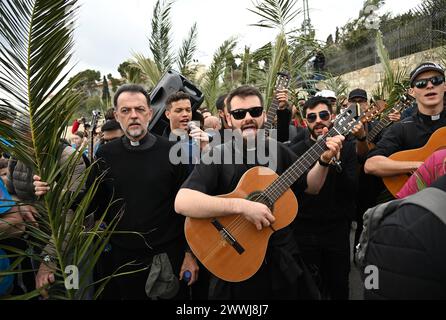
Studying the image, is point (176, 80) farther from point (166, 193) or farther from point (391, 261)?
point (391, 261)

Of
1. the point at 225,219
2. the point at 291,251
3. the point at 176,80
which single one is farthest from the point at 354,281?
the point at 176,80

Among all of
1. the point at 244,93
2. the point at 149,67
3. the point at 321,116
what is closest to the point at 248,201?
the point at 244,93

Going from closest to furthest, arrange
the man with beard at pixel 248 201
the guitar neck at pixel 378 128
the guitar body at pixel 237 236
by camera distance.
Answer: the man with beard at pixel 248 201
the guitar body at pixel 237 236
the guitar neck at pixel 378 128

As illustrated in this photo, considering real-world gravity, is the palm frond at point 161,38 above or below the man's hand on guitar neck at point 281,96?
above

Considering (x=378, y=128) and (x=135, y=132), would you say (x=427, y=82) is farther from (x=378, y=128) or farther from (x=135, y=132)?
(x=135, y=132)

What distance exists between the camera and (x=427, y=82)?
3023mm

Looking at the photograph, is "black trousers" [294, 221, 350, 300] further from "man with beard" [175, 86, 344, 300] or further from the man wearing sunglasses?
the man wearing sunglasses

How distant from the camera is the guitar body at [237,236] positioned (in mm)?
2354

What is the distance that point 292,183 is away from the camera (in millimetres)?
2436

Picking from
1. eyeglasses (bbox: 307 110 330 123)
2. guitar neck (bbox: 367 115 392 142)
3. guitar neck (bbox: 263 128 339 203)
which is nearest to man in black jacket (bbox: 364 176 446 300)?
guitar neck (bbox: 263 128 339 203)

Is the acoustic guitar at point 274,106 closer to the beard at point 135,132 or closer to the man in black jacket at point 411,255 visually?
the beard at point 135,132

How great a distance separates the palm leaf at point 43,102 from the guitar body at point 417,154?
102 inches

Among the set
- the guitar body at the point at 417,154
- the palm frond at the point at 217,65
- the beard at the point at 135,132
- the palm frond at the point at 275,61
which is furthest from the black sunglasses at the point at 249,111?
the palm frond at the point at 217,65

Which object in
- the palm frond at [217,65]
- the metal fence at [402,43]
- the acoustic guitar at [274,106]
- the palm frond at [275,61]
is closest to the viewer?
the acoustic guitar at [274,106]
